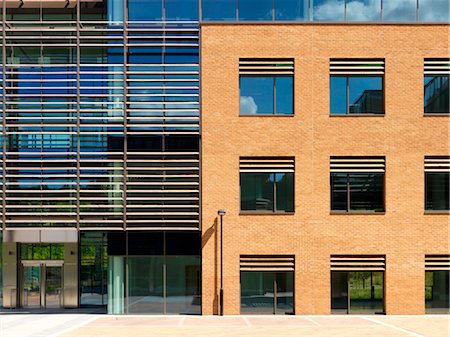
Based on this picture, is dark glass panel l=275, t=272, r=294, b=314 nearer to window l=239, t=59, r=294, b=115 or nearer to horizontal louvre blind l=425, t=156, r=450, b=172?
window l=239, t=59, r=294, b=115

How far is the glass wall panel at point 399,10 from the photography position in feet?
83.5

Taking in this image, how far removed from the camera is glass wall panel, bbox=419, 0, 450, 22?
2545 cm

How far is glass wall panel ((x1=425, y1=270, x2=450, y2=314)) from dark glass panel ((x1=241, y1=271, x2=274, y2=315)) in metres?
7.11

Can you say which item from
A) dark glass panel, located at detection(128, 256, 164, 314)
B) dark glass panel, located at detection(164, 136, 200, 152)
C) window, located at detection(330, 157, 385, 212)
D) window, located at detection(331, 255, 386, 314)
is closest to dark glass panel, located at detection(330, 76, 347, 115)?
window, located at detection(330, 157, 385, 212)

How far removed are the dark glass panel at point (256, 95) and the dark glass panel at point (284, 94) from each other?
0.28 metres

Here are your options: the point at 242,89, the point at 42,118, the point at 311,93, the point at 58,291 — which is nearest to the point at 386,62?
the point at 311,93

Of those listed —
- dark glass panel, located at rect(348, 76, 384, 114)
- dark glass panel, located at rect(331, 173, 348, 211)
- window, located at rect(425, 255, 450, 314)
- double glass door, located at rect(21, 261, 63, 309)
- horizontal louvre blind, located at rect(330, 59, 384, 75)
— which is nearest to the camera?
window, located at rect(425, 255, 450, 314)

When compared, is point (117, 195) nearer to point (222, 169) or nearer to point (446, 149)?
point (222, 169)

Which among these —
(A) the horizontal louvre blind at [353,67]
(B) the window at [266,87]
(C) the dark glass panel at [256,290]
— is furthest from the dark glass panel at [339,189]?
(A) the horizontal louvre blind at [353,67]

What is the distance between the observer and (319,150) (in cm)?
2505

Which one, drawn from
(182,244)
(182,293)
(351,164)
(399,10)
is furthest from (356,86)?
(182,293)

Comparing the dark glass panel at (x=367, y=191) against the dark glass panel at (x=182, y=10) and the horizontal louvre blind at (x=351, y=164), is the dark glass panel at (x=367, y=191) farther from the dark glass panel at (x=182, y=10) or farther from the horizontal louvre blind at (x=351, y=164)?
the dark glass panel at (x=182, y=10)

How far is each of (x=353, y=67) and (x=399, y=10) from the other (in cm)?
350

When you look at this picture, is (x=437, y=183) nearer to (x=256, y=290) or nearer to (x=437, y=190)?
(x=437, y=190)
